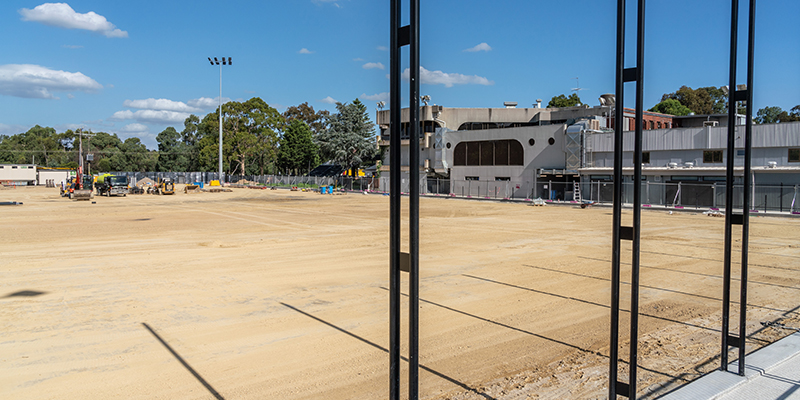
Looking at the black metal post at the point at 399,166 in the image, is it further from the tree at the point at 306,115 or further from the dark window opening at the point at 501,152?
the tree at the point at 306,115

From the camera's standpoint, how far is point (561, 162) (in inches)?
2072

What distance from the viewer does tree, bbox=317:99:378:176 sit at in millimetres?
88500

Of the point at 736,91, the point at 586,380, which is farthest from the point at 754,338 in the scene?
the point at 736,91

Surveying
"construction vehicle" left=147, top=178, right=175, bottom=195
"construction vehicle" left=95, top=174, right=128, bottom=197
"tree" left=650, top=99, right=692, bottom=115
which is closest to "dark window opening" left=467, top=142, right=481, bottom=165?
"construction vehicle" left=147, top=178, right=175, bottom=195

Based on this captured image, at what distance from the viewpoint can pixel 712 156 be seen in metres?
42.2

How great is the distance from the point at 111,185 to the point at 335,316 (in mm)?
55393

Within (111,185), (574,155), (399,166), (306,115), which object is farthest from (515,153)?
(306,115)

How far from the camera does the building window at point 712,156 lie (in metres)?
41.5

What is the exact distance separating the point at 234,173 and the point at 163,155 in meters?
32.4

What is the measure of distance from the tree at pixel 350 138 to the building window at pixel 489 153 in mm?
28551

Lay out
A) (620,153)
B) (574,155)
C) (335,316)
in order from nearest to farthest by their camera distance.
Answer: (620,153)
(335,316)
(574,155)

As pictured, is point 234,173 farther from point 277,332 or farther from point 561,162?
point 277,332

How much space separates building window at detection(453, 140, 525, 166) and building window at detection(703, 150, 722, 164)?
1776cm

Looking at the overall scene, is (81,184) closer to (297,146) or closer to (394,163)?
(297,146)
